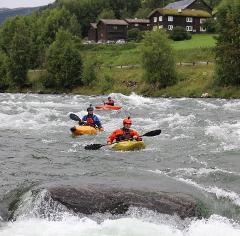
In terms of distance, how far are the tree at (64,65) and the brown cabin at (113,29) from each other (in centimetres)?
3471

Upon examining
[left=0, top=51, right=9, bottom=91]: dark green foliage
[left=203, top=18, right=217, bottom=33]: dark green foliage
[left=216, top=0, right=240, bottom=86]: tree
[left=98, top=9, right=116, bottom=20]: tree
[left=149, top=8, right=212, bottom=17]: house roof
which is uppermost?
[left=98, top=9, right=116, bottom=20]: tree

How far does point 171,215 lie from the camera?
10984 mm

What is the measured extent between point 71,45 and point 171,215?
52163mm

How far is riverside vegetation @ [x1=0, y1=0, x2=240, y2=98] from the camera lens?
4544 cm

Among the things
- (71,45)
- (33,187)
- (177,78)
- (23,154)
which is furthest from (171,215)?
(71,45)

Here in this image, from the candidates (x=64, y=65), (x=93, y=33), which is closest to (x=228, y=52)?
(x=64, y=65)

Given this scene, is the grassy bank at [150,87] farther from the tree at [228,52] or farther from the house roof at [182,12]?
the house roof at [182,12]

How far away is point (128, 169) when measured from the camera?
15586 millimetres

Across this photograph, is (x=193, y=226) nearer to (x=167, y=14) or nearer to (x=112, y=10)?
(x=167, y=14)

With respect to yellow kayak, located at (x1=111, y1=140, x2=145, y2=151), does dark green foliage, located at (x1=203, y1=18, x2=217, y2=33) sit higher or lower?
higher

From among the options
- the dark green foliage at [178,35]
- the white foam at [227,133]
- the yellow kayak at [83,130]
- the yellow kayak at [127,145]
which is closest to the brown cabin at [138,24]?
the dark green foliage at [178,35]

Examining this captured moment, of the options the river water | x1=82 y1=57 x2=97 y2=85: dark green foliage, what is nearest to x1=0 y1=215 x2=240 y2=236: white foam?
the river water

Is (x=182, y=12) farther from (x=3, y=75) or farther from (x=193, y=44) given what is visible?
(x=3, y=75)

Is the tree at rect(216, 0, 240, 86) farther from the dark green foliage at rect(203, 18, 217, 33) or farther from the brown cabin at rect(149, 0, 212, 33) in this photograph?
the brown cabin at rect(149, 0, 212, 33)
